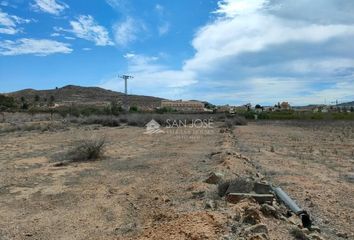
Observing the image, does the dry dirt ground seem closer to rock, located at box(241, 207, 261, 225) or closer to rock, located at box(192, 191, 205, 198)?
rock, located at box(192, 191, 205, 198)

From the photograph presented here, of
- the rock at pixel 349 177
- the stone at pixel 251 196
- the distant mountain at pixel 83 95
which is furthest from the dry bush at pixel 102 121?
the distant mountain at pixel 83 95

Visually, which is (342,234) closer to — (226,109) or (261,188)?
(261,188)

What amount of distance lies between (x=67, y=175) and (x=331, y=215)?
327 inches

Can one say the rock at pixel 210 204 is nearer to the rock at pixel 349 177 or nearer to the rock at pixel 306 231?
the rock at pixel 306 231

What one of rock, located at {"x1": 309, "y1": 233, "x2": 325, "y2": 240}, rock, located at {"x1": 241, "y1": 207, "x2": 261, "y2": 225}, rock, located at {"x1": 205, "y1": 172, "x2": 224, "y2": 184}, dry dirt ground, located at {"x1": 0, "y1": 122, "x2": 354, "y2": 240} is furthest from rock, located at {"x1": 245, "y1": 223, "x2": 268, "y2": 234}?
rock, located at {"x1": 205, "y1": 172, "x2": 224, "y2": 184}

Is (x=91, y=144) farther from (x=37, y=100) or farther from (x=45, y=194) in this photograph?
(x=37, y=100)

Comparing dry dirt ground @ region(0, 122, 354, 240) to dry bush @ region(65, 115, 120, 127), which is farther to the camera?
dry bush @ region(65, 115, 120, 127)

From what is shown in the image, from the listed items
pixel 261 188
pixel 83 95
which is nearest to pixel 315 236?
pixel 261 188

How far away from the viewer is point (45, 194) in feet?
36.8

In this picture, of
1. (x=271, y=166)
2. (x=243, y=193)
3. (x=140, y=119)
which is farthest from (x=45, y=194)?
(x=140, y=119)

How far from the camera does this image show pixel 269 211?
8016 mm

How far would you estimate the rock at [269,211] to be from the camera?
26.1ft

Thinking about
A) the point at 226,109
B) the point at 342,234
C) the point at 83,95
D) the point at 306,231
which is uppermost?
the point at 83,95

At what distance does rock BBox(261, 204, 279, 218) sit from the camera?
26.1 ft
